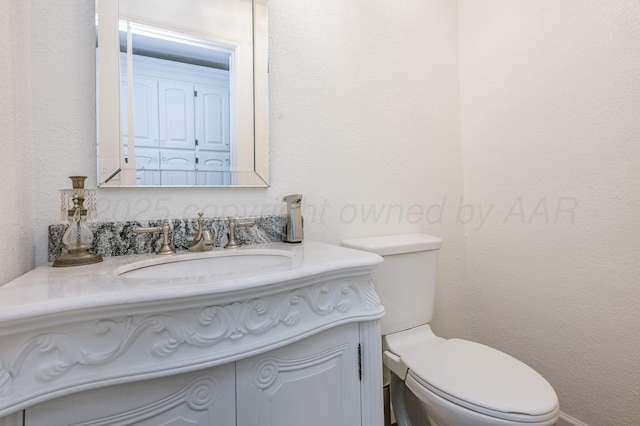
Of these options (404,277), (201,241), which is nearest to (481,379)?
(404,277)

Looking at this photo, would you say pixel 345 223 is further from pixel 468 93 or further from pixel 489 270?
pixel 468 93

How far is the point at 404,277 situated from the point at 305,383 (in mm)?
642

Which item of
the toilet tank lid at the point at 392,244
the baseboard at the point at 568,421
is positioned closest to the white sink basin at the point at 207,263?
the toilet tank lid at the point at 392,244

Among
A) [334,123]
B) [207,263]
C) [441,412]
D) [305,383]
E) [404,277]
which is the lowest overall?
[441,412]

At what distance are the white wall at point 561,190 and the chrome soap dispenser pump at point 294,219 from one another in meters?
1.02

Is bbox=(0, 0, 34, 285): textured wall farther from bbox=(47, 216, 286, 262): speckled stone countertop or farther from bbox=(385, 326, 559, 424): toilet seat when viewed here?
bbox=(385, 326, 559, 424): toilet seat

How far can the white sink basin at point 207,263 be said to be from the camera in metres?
0.79

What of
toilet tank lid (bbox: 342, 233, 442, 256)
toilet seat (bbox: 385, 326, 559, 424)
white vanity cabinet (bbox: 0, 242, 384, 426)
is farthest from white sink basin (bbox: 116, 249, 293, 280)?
toilet seat (bbox: 385, 326, 559, 424)

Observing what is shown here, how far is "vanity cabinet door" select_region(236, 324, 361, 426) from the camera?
60 centimetres

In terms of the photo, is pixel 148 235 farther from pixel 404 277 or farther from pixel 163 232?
pixel 404 277

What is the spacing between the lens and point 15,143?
71 cm

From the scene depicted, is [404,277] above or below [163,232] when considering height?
below

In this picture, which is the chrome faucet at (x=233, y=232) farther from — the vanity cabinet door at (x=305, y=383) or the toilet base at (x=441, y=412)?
the toilet base at (x=441, y=412)

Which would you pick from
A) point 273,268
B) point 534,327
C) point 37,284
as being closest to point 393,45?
point 273,268
